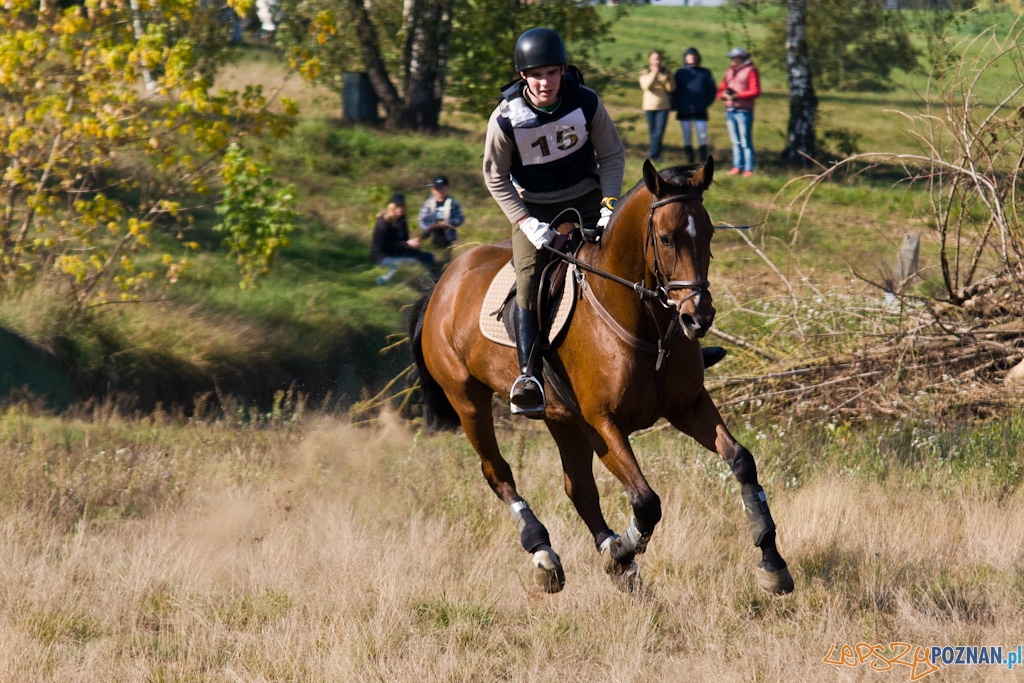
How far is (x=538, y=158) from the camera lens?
617 centimetres

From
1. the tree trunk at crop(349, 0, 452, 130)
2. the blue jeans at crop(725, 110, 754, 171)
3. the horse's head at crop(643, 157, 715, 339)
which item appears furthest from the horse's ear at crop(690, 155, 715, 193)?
the tree trunk at crop(349, 0, 452, 130)

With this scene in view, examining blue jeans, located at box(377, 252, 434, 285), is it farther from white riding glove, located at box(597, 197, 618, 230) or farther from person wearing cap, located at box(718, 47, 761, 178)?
white riding glove, located at box(597, 197, 618, 230)

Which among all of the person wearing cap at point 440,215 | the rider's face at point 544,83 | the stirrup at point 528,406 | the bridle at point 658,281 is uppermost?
the rider's face at point 544,83

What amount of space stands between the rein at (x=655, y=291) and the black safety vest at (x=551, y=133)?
0.58 metres

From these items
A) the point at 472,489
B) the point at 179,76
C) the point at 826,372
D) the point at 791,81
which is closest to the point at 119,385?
the point at 179,76

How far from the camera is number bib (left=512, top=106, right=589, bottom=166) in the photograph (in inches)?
237

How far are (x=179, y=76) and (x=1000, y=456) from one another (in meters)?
8.07

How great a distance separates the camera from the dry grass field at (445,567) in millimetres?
5219

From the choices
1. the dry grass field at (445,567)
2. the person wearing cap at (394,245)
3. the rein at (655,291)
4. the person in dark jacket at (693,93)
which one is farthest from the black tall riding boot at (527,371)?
the person in dark jacket at (693,93)

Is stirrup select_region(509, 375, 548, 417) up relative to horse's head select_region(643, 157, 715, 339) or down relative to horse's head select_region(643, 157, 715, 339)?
down

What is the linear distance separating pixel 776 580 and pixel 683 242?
5.72 ft

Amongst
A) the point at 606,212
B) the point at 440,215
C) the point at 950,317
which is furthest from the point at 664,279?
the point at 440,215

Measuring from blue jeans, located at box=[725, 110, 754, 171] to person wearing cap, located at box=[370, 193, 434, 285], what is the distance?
6945 mm

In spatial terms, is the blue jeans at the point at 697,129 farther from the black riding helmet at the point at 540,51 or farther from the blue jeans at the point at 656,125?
the black riding helmet at the point at 540,51
